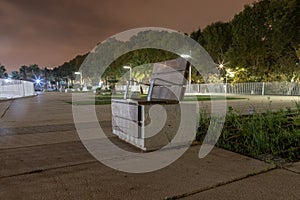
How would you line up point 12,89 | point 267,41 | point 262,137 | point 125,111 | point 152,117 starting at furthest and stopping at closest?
point 267,41 → point 12,89 → point 125,111 → point 262,137 → point 152,117

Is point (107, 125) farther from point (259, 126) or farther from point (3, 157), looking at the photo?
point (259, 126)

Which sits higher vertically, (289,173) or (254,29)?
(254,29)

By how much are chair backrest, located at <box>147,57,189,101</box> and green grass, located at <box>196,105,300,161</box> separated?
31.1 inches

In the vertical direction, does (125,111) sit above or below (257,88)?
below

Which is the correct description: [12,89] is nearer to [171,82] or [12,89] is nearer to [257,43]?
[171,82]

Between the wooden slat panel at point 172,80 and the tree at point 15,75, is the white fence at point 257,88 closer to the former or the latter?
the wooden slat panel at point 172,80

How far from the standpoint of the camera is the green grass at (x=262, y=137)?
10.8 ft

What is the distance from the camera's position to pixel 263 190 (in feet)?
7.21

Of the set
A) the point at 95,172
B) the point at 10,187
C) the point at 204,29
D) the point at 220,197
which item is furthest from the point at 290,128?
the point at 204,29

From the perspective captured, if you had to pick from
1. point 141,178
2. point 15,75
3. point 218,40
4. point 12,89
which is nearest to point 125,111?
point 141,178

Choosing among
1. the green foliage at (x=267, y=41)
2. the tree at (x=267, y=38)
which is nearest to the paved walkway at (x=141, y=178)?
the green foliage at (x=267, y=41)

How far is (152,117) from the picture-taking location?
3.40 metres

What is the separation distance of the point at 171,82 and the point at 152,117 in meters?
1.01

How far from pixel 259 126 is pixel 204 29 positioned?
34272 mm
